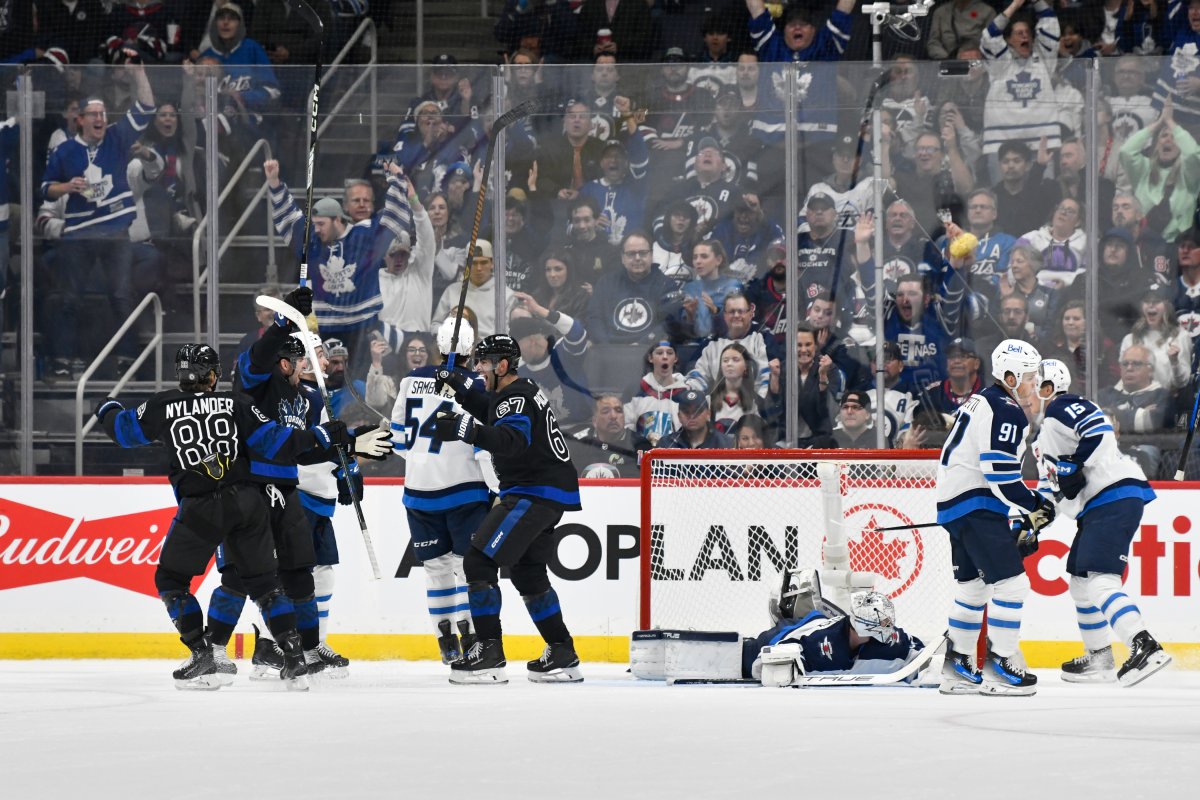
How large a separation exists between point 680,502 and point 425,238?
2.03 metres

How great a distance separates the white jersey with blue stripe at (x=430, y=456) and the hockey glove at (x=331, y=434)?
2.58ft

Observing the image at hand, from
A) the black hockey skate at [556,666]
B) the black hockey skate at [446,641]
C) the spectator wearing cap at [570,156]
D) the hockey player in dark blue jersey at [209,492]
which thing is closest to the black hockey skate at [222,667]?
the hockey player in dark blue jersey at [209,492]

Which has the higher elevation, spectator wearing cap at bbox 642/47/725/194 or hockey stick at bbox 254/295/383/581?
spectator wearing cap at bbox 642/47/725/194

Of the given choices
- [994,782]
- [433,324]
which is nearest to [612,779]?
[994,782]

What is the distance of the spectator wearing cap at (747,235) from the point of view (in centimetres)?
865

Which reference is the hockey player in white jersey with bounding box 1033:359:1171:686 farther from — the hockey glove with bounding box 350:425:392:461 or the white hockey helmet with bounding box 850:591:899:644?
the hockey glove with bounding box 350:425:392:461

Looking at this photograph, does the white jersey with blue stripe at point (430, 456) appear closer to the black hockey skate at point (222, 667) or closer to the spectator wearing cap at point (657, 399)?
the black hockey skate at point (222, 667)

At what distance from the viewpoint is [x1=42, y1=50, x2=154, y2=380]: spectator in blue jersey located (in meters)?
8.73

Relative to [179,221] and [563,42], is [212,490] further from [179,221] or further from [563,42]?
[563,42]

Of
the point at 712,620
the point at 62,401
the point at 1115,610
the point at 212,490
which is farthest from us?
the point at 62,401

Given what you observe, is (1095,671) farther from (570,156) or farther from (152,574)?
(152,574)

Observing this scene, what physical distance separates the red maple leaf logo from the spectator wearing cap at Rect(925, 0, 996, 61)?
11.2 ft

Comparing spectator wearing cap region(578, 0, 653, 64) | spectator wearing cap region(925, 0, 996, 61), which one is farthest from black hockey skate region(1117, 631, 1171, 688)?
spectator wearing cap region(578, 0, 653, 64)

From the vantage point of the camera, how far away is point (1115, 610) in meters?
6.60
